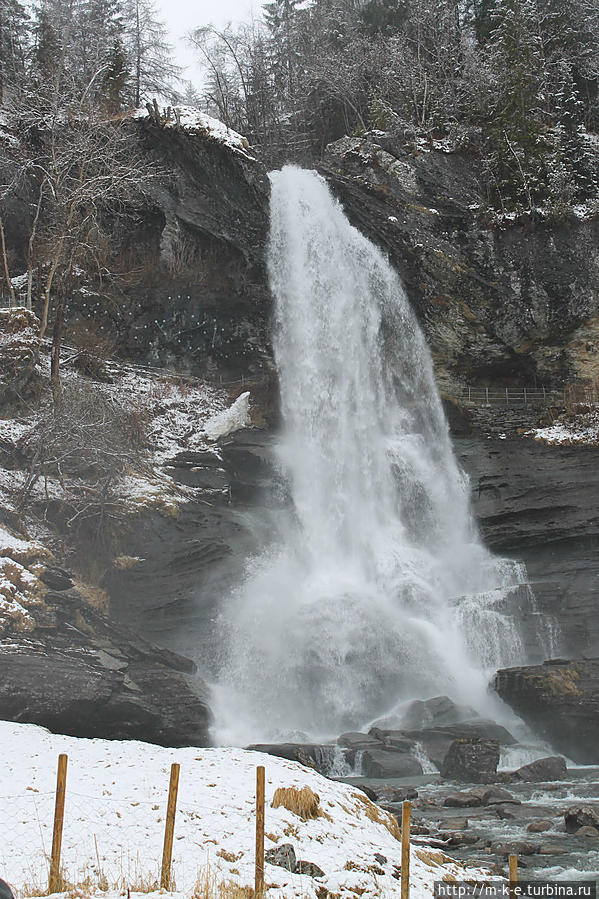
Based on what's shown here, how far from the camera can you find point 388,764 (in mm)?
13125

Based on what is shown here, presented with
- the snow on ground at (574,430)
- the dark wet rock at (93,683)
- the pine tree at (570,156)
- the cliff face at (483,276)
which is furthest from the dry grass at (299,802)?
the pine tree at (570,156)

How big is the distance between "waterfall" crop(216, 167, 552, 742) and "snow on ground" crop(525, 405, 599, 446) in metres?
3.26

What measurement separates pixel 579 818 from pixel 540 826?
0.56 m

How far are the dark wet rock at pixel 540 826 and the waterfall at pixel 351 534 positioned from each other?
655 centimetres

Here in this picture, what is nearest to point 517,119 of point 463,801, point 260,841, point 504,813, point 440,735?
point 440,735

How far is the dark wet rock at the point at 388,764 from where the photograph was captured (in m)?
13.0

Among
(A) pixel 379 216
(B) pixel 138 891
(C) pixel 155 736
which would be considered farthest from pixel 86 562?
(A) pixel 379 216

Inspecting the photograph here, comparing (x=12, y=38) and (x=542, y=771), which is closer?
(x=542, y=771)

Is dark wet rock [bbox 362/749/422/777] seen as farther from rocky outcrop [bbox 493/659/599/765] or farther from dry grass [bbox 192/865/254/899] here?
dry grass [bbox 192/865/254/899]

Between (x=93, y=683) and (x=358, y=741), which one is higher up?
(x=93, y=683)

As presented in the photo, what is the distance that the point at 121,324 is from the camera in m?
25.5

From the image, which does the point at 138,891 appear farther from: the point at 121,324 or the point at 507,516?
the point at 121,324

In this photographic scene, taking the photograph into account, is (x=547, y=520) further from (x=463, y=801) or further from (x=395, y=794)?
(x=395, y=794)

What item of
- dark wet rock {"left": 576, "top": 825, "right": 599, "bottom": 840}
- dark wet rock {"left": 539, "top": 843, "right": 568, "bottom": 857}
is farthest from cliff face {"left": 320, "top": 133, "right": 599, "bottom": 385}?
dark wet rock {"left": 539, "top": 843, "right": 568, "bottom": 857}
